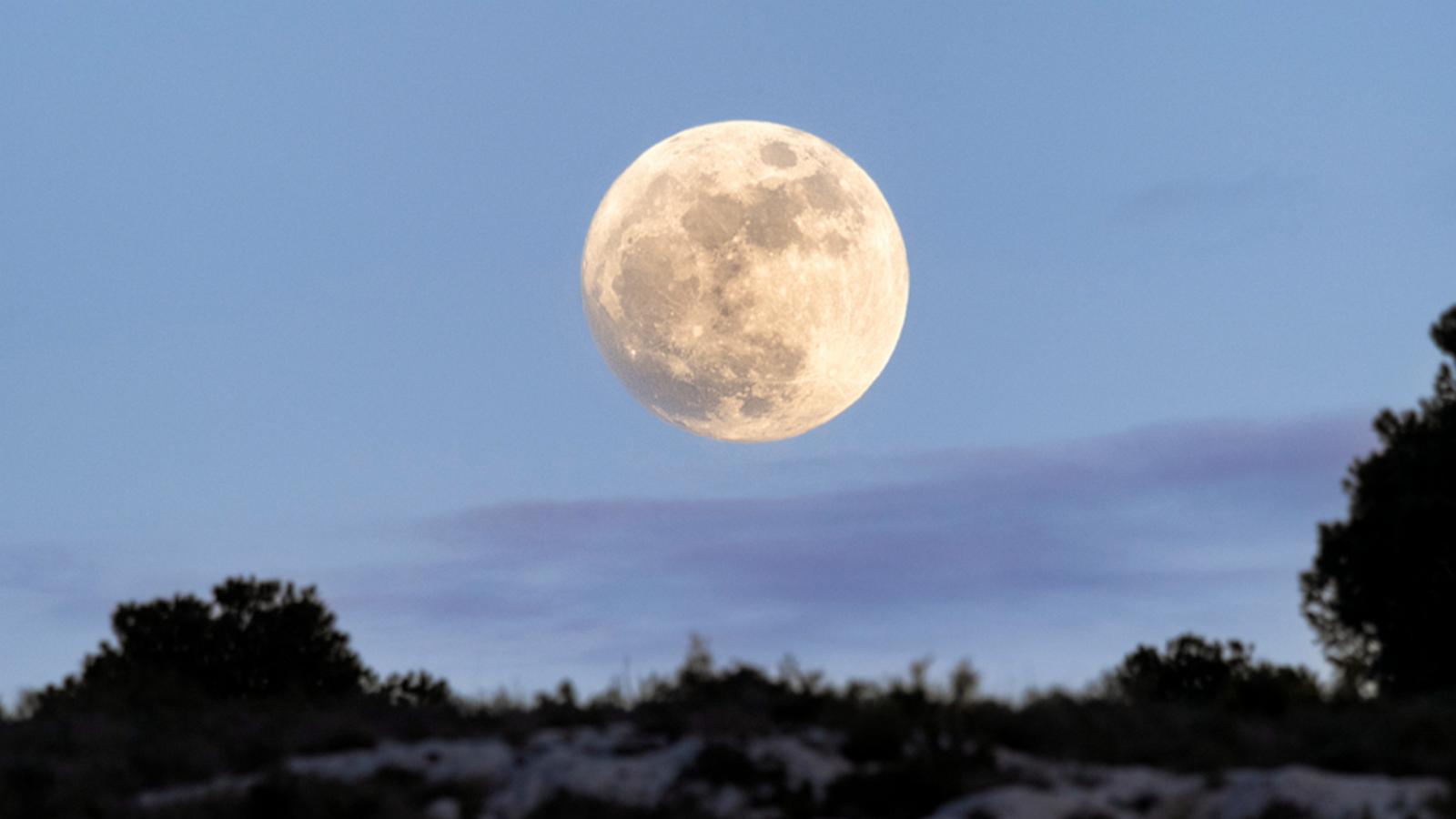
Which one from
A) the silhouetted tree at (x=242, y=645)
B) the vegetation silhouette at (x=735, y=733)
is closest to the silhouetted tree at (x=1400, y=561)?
the vegetation silhouette at (x=735, y=733)

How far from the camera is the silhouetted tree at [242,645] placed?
136ft

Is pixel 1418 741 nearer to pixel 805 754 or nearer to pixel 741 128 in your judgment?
pixel 805 754

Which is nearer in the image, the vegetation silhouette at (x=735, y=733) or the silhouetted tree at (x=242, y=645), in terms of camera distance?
the vegetation silhouette at (x=735, y=733)

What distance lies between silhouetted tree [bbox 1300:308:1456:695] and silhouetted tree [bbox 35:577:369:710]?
23.6 m

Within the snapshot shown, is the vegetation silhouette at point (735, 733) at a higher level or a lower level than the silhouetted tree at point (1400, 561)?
lower

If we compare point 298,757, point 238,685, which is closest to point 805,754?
point 298,757

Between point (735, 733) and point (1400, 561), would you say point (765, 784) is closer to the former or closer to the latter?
point (735, 733)

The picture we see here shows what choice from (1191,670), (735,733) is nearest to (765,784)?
(735,733)

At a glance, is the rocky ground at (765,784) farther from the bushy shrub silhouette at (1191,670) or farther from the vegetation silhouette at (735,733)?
the bushy shrub silhouette at (1191,670)

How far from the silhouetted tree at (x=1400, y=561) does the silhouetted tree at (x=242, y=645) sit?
23582mm

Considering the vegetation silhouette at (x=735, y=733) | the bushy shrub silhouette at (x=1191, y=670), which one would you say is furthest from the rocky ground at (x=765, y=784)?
the bushy shrub silhouette at (x=1191, y=670)

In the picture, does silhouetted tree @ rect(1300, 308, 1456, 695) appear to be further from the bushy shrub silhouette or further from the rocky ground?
the rocky ground

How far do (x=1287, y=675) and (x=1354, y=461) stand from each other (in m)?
6.25

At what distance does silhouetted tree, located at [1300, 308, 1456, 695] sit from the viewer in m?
38.2
